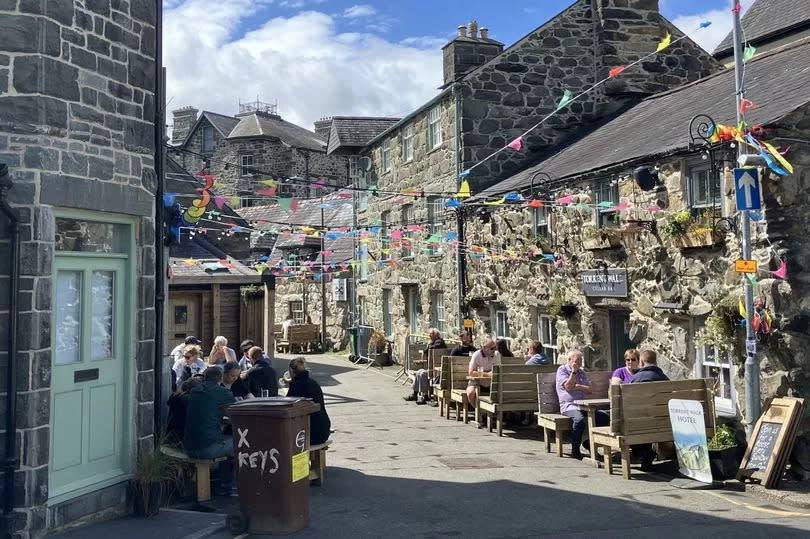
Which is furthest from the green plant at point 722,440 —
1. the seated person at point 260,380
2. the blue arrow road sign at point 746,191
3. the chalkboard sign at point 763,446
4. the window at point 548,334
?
the seated person at point 260,380

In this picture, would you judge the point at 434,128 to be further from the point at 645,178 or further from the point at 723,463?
the point at 723,463

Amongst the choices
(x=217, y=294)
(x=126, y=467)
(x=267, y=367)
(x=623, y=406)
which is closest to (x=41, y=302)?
(x=126, y=467)

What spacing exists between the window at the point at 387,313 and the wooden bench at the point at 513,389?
474 inches

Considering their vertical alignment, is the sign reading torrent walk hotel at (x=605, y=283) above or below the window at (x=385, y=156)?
below

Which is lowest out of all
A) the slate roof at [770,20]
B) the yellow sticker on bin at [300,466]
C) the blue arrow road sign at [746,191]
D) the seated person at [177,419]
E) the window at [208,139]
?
the yellow sticker on bin at [300,466]

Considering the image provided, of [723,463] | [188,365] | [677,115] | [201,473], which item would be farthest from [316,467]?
[677,115]

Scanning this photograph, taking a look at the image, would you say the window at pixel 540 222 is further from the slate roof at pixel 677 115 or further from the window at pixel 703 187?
the window at pixel 703 187

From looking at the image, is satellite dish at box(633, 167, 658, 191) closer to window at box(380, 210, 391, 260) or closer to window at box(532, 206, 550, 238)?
window at box(532, 206, 550, 238)

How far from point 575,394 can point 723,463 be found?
2.31 meters

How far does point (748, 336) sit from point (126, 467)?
7344 mm

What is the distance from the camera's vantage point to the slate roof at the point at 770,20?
20.1 metres

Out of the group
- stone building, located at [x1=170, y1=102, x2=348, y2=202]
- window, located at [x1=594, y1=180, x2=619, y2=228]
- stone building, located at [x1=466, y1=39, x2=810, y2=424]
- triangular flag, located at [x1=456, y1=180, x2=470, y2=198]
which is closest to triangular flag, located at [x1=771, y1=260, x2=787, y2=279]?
stone building, located at [x1=466, y1=39, x2=810, y2=424]

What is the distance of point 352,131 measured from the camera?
2739cm

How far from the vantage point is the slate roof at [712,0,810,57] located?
66.0 feet
